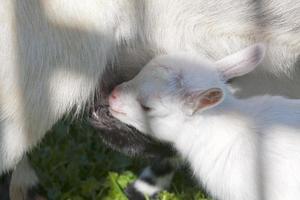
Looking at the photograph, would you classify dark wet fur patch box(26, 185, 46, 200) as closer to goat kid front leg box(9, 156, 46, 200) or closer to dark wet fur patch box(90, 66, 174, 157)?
goat kid front leg box(9, 156, 46, 200)

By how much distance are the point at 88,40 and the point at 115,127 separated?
477 mm

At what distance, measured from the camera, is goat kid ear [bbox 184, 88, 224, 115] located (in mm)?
3297

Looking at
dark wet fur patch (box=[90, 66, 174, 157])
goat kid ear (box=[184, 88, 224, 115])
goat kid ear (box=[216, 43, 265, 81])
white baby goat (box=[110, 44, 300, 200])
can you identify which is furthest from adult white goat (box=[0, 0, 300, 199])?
goat kid ear (box=[184, 88, 224, 115])

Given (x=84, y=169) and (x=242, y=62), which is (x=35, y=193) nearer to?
(x=84, y=169)

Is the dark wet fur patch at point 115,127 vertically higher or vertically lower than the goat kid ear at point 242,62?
lower

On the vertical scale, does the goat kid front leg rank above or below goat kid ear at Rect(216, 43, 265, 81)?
below

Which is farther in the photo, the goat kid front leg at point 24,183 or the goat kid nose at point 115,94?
the goat kid front leg at point 24,183

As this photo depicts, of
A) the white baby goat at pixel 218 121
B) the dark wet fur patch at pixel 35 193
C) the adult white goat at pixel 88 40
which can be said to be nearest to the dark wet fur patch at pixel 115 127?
the adult white goat at pixel 88 40

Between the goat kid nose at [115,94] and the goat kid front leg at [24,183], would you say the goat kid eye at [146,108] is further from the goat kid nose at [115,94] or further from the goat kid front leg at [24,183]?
the goat kid front leg at [24,183]

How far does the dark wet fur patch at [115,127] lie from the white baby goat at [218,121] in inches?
9.3

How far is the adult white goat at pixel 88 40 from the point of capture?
354 centimetres

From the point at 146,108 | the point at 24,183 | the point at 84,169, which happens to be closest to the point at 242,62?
the point at 146,108

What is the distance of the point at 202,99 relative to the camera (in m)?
3.35

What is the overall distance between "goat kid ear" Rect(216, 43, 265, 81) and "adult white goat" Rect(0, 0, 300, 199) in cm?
30
